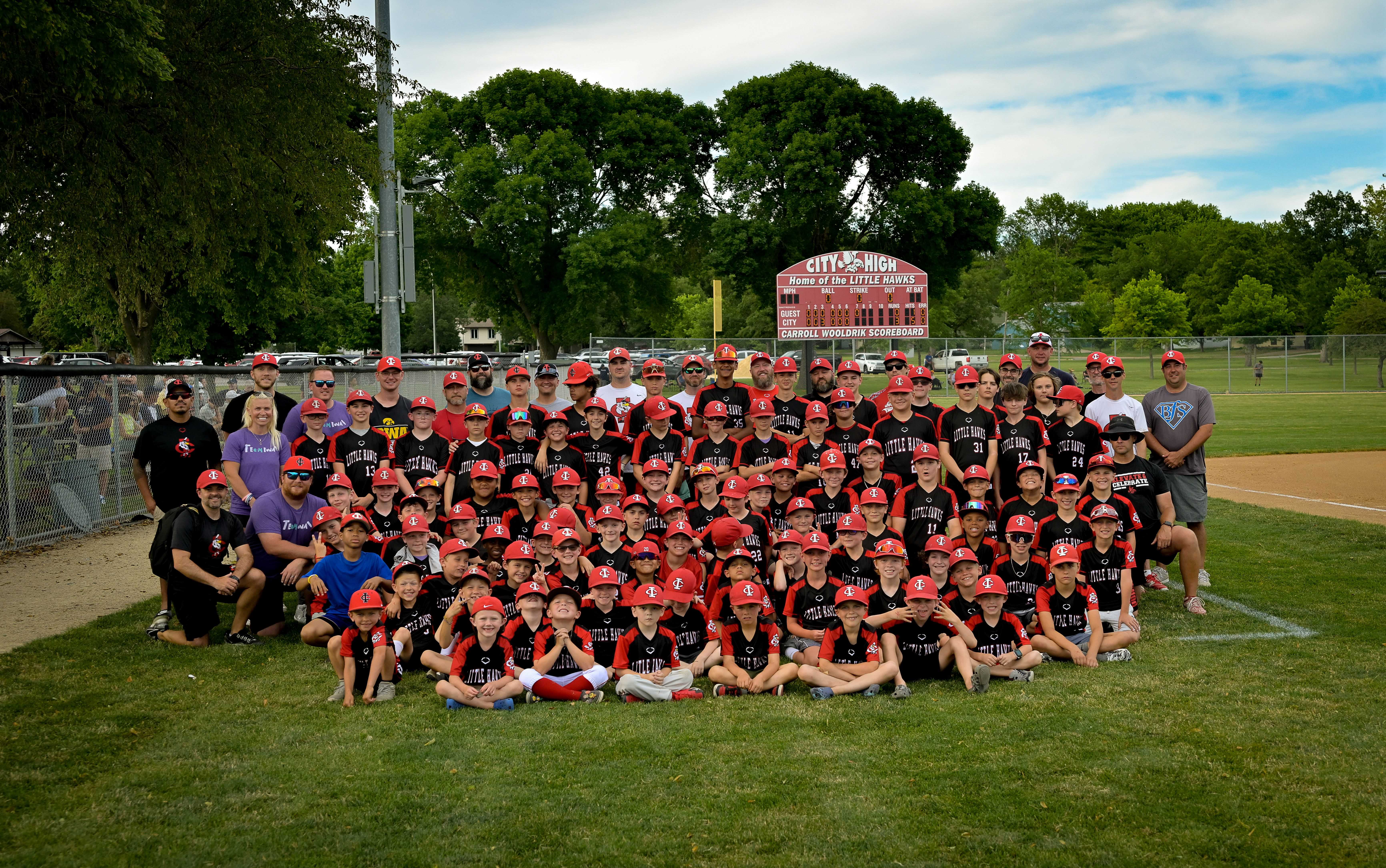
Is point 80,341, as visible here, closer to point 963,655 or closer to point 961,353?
point 961,353

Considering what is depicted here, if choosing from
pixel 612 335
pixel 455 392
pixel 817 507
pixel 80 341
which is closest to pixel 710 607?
pixel 817 507

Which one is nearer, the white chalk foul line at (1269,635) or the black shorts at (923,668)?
the black shorts at (923,668)

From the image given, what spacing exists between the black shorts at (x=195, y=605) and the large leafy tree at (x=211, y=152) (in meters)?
4.22

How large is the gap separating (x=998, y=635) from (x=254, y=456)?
600 cm

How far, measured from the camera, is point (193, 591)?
7.63 m

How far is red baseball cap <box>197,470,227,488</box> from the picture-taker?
768cm

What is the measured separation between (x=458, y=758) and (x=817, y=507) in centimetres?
359

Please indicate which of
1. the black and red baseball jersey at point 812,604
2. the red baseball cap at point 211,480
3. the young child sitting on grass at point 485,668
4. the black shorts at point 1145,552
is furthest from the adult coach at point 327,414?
the black shorts at point 1145,552

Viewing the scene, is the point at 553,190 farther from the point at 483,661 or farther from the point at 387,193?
the point at 483,661

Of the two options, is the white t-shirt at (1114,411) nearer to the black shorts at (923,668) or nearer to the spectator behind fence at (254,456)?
the black shorts at (923,668)

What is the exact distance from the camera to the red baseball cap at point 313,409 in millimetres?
8109

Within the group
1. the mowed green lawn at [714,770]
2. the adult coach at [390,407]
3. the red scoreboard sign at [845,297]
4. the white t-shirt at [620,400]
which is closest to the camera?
the mowed green lawn at [714,770]

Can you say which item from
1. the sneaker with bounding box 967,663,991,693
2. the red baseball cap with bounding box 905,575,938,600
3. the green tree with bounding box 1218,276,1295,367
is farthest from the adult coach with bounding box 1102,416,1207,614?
the green tree with bounding box 1218,276,1295,367

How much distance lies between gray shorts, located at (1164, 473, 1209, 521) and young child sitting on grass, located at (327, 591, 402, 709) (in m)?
6.63
